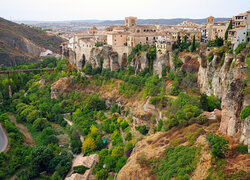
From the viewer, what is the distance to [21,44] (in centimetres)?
8788

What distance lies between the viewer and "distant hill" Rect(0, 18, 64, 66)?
73931 mm

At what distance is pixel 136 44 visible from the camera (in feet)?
158

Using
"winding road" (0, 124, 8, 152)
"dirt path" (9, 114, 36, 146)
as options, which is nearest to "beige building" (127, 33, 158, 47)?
"dirt path" (9, 114, 36, 146)

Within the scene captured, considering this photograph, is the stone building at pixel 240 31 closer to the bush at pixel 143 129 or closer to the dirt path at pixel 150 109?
the dirt path at pixel 150 109

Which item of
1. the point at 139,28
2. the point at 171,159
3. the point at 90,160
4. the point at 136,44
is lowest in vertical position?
the point at 90,160

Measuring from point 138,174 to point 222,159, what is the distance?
7762mm

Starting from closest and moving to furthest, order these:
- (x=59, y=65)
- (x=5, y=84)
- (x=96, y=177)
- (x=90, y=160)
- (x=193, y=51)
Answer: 1. (x=96, y=177)
2. (x=90, y=160)
3. (x=193, y=51)
4. (x=5, y=84)
5. (x=59, y=65)

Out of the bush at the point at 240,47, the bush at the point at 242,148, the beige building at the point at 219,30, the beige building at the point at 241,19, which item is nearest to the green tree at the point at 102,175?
the bush at the point at 242,148

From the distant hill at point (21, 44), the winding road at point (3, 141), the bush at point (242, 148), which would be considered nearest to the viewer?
the bush at point (242, 148)

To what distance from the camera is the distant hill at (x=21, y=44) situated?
7393 centimetres

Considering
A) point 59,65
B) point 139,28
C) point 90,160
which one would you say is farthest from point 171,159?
point 59,65

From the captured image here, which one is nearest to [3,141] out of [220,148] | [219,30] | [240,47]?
[220,148]

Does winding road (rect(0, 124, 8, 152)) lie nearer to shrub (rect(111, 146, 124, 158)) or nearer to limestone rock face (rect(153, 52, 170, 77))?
shrub (rect(111, 146, 124, 158))

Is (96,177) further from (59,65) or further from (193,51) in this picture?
(59,65)
